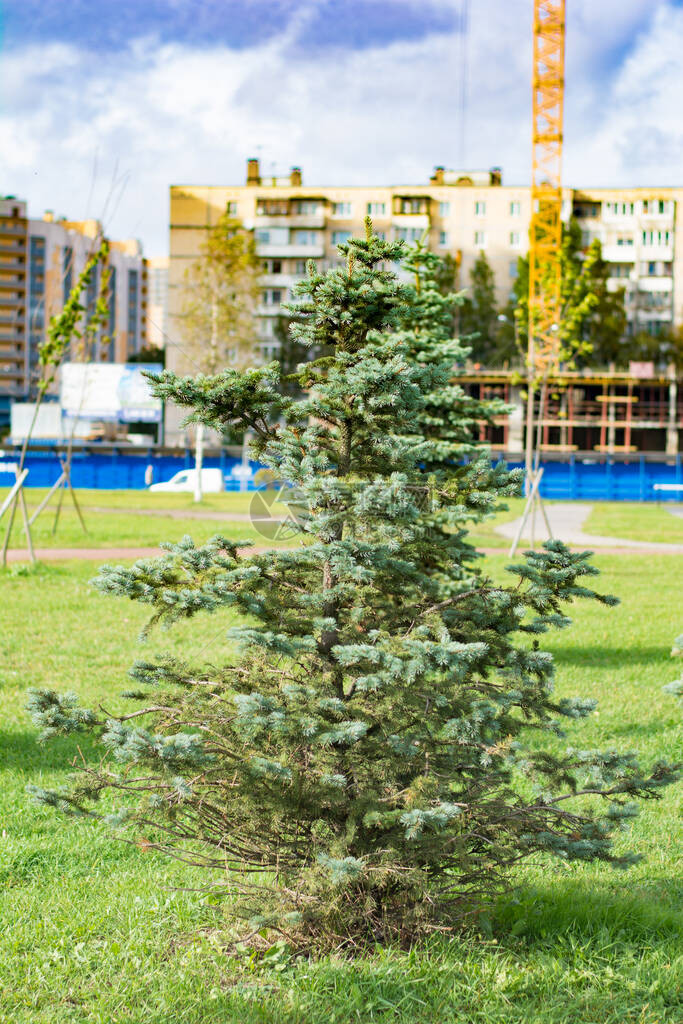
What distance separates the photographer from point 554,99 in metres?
69.2

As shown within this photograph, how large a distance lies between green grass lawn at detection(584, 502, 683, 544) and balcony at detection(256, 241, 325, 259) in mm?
46283

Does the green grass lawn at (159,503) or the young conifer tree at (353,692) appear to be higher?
the young conifer tree at (353,692)

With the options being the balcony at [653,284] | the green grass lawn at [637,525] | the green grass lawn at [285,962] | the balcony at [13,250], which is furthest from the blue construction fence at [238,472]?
the balcony at [13,250]

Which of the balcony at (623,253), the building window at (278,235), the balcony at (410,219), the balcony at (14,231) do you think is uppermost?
the balcony at (14,231)

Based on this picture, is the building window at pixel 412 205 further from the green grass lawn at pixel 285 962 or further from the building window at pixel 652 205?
the green grass lawn at pixel 285 962

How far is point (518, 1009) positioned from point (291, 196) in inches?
3204

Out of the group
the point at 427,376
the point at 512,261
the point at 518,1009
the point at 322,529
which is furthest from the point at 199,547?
the point at 512,261

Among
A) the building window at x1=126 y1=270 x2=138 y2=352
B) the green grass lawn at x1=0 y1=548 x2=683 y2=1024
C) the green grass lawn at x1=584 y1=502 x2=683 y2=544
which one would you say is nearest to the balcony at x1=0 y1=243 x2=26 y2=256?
the building window at x1=126 y1=270 x2=138 y2=352

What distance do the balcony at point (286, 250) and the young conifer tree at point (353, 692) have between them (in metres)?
77.8

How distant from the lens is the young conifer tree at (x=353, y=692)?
3.57 meters

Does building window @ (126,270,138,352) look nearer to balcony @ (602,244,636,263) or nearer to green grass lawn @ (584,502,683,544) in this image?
balcony @ (602,244,636,263)

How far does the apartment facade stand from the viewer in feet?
258

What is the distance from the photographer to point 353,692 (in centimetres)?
384

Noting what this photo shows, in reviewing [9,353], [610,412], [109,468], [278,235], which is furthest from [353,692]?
[9,353]
